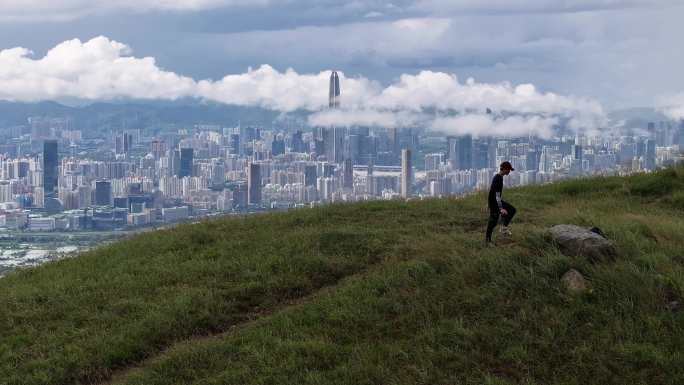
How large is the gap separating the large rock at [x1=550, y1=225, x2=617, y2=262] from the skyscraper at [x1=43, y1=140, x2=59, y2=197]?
7252cm

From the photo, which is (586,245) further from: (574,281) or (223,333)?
(223,333)

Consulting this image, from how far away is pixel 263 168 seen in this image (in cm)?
8300

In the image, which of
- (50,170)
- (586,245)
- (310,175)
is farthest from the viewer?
(50,170)

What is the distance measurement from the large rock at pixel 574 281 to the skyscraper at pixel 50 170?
73.1 metres

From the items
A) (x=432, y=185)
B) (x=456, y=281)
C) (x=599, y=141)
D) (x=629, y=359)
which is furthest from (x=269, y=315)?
(x=599, y=141)

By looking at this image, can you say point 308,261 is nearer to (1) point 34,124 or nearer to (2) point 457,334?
(2) point 457,334

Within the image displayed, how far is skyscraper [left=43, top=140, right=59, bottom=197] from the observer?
78.8m

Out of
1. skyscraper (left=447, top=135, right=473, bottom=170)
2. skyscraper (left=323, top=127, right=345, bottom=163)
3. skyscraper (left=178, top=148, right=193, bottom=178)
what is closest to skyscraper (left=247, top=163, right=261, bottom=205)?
skyscraper (left=447, top=135, right=473, bottom=170)

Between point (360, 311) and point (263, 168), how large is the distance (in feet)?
247

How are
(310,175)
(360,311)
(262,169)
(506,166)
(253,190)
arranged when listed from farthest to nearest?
(262,169)
(310,175)
(253,190)
(506,166)
(360,311)

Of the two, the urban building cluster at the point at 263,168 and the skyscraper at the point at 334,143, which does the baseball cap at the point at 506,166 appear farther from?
the skyscraper at the point at 334,143

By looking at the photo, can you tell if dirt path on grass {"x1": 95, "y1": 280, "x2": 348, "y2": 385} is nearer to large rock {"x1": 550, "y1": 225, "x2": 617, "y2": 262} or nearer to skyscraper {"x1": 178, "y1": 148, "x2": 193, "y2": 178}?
large rock {"x1": 550, "y1": 225, "x2": 617, "y2": 262}

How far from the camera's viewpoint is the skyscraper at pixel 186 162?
93.6m

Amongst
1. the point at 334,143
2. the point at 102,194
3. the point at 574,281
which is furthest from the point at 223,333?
the point at 334,143
